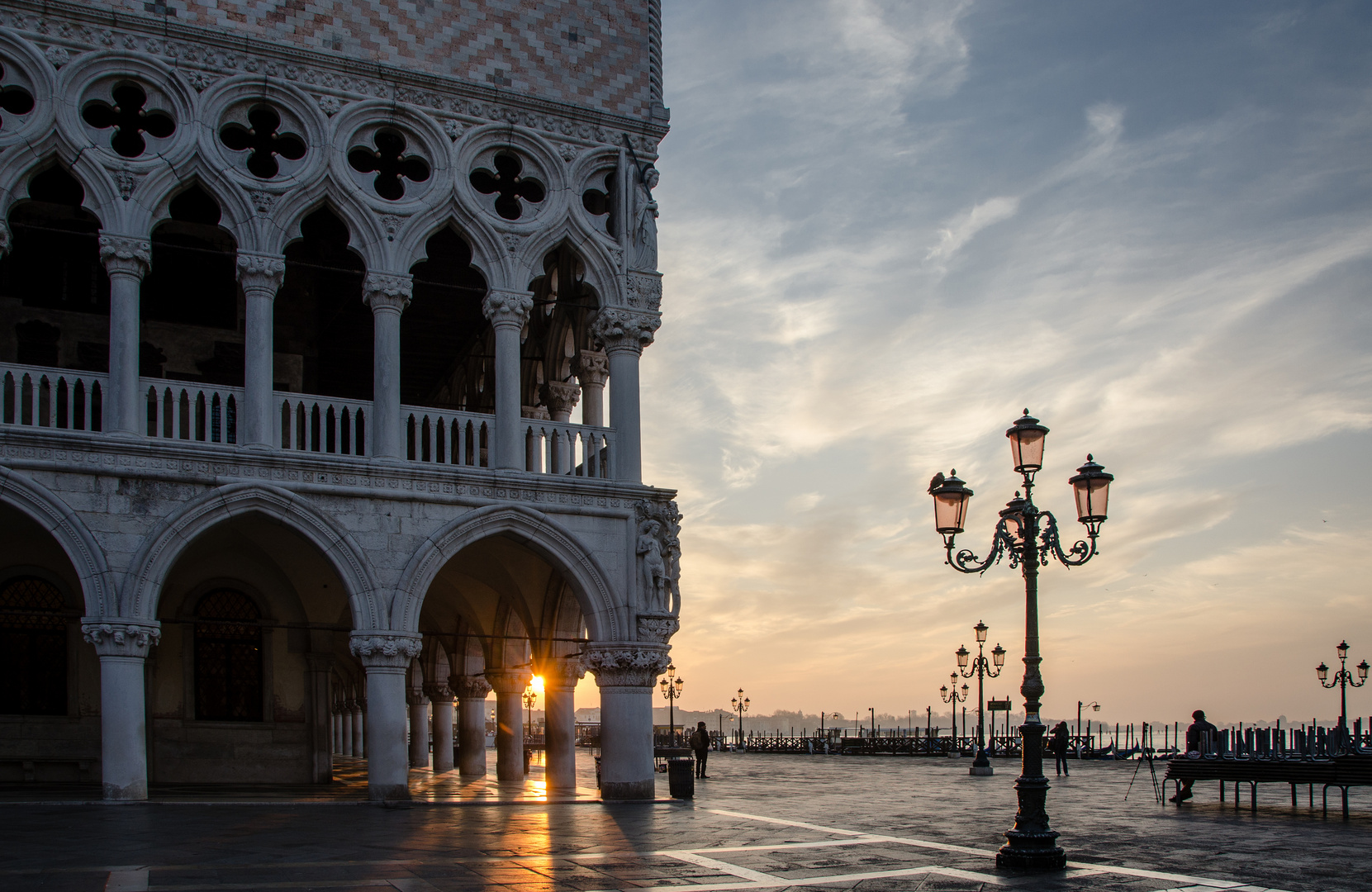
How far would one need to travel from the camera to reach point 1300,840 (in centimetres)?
1353

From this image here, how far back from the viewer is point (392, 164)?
19.2 m

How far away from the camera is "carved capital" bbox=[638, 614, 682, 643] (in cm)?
1905

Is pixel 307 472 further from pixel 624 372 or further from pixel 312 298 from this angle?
pixel 312 298

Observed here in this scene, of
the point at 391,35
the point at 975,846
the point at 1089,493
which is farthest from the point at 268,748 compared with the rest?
the point at 1089,493

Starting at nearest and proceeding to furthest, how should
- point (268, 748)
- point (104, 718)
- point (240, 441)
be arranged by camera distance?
point (104, 718), point (240, 441), point (268, 748)

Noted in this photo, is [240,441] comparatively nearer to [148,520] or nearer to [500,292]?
[148,520]

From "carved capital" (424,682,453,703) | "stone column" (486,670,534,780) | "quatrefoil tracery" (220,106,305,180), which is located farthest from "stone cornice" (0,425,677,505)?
"carved capital" (424,682,453,703)

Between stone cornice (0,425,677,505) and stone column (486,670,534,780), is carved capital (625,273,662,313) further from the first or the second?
stone column (486,670,534,780)

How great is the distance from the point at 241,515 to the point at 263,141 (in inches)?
227

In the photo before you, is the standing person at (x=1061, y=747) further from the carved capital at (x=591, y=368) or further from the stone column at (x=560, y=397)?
the carved capital at (x=591, y=368)

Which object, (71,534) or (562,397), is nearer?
(71,534)

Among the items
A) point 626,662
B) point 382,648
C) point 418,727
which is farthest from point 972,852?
point 418,727

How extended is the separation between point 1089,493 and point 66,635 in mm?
15519

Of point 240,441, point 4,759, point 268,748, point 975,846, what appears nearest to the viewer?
point 975,846
